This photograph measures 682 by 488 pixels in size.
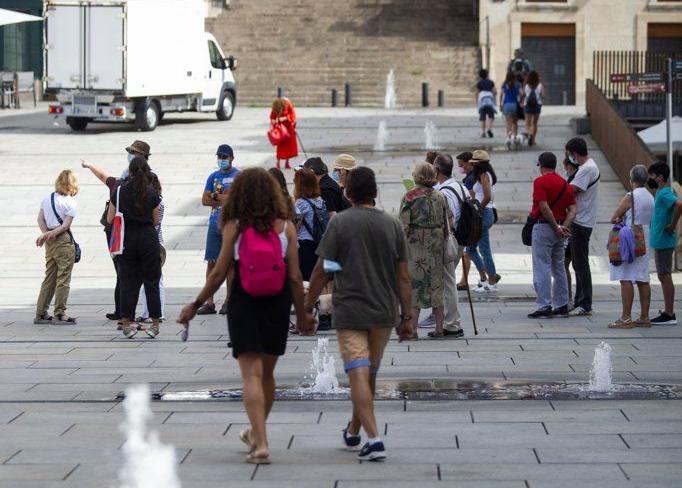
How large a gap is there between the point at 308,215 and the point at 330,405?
3333 millimetres

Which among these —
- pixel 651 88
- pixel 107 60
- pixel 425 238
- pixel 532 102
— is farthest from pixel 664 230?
pixel 107 60

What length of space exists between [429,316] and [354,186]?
568 centimetres

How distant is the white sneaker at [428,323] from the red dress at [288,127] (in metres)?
11.7

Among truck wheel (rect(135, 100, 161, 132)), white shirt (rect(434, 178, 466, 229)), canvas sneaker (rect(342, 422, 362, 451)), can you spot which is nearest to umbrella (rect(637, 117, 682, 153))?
truck wheel (rect(135, 100, 161, 132))

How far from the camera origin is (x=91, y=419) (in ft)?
30.4

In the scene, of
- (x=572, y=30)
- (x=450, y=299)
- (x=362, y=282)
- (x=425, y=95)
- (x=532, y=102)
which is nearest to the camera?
(x=362, y=282)

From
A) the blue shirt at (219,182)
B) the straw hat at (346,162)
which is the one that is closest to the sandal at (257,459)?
the straw hat at (346,162)

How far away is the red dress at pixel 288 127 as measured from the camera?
25234 millimetres

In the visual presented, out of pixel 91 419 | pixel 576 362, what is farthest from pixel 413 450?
pixel 576 362

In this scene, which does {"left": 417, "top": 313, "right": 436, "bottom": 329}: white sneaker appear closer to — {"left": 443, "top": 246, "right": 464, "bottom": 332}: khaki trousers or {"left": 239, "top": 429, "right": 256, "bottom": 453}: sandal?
{"left": 443, "top": 246, "right": 464, "bottom": 332}: khaki trousers

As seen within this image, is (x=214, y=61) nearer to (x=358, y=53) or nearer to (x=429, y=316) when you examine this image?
(x=358, y=53)

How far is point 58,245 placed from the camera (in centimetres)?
1414

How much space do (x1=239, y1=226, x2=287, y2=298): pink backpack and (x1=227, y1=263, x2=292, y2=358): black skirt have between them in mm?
65

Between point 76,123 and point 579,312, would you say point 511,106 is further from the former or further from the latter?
point 579,312
